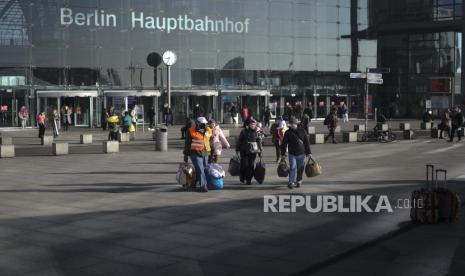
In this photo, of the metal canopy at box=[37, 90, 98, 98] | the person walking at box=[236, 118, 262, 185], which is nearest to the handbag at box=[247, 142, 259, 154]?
the person walking at box=[236, 118, 262, 185]

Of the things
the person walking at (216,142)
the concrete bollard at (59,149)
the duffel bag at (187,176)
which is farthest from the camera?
the concrete bollard at (59,149)

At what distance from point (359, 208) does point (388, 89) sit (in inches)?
2155

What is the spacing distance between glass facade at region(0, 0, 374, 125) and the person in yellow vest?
32338 millimetres

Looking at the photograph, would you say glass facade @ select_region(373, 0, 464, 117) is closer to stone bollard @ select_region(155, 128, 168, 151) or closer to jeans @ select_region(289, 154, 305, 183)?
stone bollard @ select_region(155, 128, 168, 151)

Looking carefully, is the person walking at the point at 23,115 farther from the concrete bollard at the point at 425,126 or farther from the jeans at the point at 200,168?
the jeans at the point at 200,168

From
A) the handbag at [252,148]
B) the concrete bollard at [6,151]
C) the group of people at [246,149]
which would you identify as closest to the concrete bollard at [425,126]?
the concrete bollard at [6,151]

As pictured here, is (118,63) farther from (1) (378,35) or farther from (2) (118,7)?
(1) (378,35)

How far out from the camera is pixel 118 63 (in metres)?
48.1

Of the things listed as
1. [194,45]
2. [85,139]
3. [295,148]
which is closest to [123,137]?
[85,139]

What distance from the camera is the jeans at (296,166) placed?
15.2 metres

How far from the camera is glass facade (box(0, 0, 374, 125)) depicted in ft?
147

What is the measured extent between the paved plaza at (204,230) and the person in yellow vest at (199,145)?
525 millimetres

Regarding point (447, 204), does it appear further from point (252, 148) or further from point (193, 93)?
point (193, 93)

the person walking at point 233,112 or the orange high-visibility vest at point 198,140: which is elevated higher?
the person walking at point 233,112
